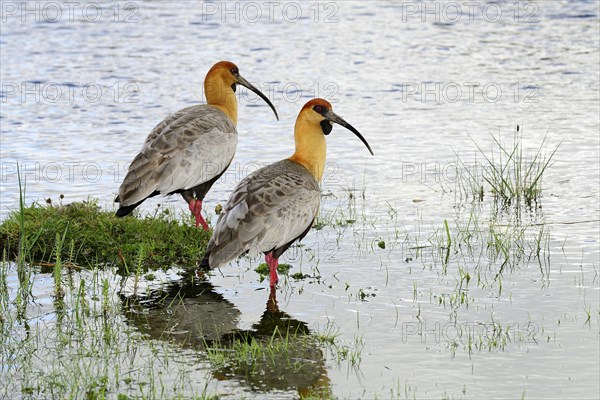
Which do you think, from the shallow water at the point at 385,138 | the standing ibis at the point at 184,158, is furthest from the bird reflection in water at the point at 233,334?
the standing ibis at the point at 184,158

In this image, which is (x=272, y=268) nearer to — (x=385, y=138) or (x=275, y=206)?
(x=275, y=206)

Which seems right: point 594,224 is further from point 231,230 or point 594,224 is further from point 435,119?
point 435,119

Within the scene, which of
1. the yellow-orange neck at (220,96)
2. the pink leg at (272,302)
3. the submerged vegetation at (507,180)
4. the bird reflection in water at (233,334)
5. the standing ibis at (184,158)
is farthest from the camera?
the yellow-orange neck at (220,96)

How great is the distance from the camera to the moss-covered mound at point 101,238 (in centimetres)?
952

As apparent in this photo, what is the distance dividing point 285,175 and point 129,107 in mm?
7260

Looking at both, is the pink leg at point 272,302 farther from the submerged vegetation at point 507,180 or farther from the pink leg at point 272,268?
the submerged vegetation at point 507,180

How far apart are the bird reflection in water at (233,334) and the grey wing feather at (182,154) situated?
1189 millimetres

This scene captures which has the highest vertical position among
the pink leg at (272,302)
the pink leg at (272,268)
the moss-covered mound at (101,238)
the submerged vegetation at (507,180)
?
the submerged vegetation at (507,180)

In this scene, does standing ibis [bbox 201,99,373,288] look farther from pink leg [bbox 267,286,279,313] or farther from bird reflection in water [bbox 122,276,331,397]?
bird reflection in water [bbox 122,276,331,397]

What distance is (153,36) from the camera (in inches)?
792

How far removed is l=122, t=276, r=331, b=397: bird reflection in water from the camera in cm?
697

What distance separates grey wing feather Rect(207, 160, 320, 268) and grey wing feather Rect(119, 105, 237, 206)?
1.24 meters

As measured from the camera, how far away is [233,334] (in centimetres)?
794

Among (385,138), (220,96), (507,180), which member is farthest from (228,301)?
(385,138)
